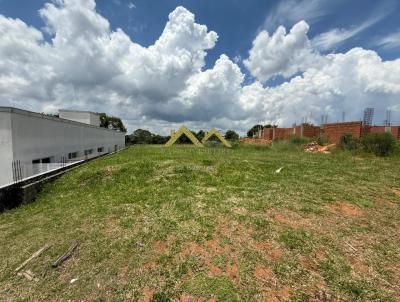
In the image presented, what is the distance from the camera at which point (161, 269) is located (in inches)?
148

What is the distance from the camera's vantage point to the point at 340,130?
24.4 meters

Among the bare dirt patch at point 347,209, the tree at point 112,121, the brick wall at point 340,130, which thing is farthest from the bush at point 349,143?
the tree at point 112,121

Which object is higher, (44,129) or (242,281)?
(44,129)

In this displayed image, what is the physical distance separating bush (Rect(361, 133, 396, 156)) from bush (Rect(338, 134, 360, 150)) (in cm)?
159

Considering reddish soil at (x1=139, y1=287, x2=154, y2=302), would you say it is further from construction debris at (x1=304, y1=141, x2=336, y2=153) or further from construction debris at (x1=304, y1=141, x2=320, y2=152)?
construction debris at (x1=304, y1=141, x2=320, y2=152)

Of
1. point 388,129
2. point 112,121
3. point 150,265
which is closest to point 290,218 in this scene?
point 150,265

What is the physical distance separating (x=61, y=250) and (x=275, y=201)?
517cm

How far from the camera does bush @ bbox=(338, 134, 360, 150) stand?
65.8ft

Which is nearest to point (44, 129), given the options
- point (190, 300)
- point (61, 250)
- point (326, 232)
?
point (61, 250)

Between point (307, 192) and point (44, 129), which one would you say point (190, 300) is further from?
point (44, 129)

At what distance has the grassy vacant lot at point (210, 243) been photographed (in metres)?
3.37

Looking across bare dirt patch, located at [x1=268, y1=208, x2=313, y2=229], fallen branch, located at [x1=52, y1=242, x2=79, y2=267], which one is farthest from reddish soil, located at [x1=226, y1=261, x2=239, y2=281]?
fallen branch, located at [x1=52, y1=242, x2=79, y2=267]

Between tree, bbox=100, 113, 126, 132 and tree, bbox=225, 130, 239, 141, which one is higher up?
tree, bbox=100, 113, 126, 132

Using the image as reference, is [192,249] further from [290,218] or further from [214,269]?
[290,218]
